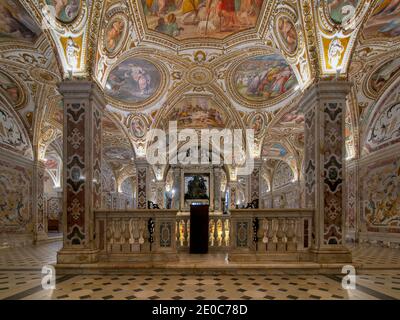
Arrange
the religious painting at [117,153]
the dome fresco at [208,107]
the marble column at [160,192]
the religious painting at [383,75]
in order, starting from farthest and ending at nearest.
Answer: the religious painting at [117,153] < the marble column at [160,192] < the religious painting at [383,75] < the dome fresco at [208,107]

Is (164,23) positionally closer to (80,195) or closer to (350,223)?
(80,195)

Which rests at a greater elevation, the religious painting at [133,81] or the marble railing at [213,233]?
the religious painting at [133,81]

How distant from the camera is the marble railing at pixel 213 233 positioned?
28.3ft

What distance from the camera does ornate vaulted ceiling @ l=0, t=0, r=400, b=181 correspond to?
7320 mm

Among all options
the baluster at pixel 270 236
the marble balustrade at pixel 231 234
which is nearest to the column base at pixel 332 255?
the marble balustrade at pixel 231 234

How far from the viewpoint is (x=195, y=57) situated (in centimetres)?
1127

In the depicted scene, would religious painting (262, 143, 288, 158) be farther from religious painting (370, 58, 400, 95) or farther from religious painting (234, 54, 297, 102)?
religious painting (370, 58, 400, 95)

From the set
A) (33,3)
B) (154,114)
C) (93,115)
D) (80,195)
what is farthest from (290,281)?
(154,114)

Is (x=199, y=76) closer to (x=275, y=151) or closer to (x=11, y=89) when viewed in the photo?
(x=11, y=89)

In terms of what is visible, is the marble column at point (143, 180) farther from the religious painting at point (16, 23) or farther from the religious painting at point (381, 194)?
the religious painting at point (381, 194)

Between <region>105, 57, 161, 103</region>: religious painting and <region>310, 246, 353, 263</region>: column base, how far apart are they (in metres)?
9.37

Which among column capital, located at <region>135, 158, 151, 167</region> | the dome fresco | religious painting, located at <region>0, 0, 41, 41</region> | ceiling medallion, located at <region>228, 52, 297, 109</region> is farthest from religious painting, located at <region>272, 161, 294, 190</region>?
religious painting, located at <region>0, 0, 41, 41</region>

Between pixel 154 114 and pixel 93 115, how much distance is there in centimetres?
761

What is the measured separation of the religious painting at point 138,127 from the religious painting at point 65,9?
26.5 ft
